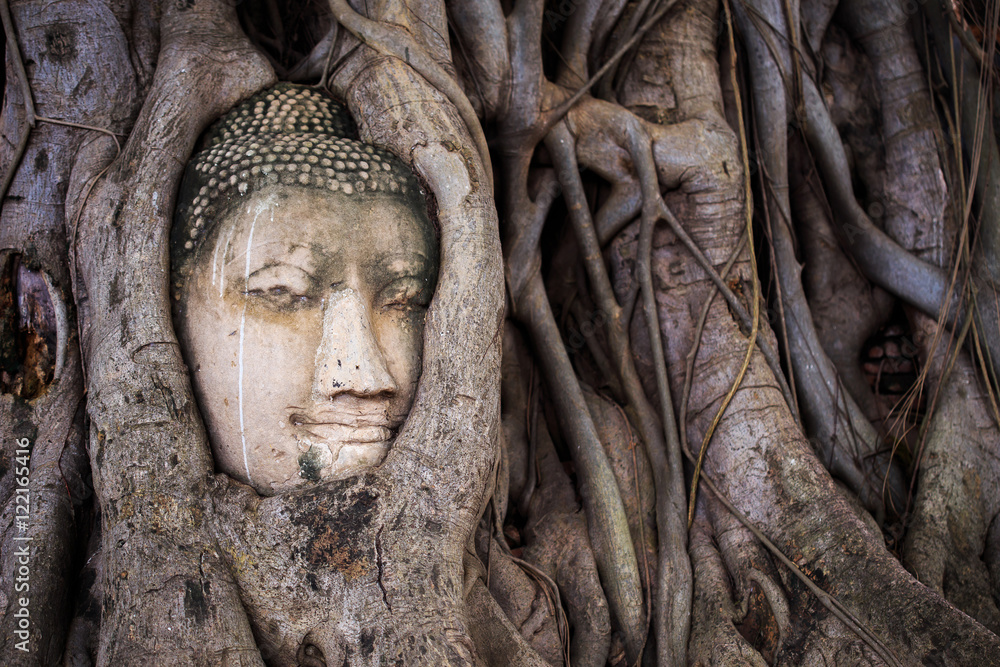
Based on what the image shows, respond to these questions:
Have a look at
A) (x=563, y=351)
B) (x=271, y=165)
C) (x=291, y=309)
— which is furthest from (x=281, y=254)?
(x=563, y=351)

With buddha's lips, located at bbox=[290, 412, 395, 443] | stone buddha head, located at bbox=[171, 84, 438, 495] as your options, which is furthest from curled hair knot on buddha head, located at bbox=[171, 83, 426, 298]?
buddha's lips, located at bbox=[290, 412, 395, 443]

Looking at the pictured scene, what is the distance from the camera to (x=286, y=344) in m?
1.89

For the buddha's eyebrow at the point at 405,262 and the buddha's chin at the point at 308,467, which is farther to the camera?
the buddha's eyebrow at the point at 405,262

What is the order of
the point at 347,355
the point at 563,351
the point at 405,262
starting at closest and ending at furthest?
the point at 347,355 < the point at 405,262 < the point at 563,351

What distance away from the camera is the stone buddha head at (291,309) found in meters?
1.89

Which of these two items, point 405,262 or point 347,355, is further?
point 405,262

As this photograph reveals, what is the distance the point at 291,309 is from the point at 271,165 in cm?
39

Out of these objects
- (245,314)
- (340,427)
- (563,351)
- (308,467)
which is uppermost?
(245,314)

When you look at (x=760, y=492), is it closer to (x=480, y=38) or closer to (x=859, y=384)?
(x=859, y=384)

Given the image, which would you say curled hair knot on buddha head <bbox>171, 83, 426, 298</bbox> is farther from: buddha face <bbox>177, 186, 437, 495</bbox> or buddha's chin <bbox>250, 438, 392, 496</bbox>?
buddha's chin <bbox>250, 438, 392, 496</bbox>

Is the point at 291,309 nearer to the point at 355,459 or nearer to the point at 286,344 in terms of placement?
the point at 286,344

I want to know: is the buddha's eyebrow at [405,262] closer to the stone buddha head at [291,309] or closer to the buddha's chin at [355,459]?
the stone buddha head at [291,309]

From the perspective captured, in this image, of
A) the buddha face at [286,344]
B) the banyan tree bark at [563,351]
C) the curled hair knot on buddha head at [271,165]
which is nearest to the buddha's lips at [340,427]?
the buddha face at [286,344]

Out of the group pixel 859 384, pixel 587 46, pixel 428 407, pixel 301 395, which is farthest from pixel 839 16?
pixel 301 395
